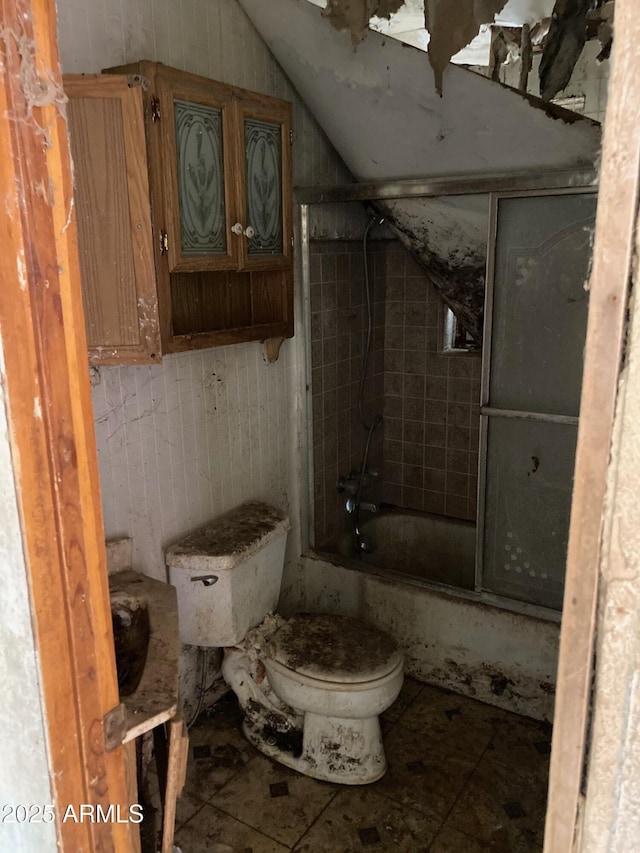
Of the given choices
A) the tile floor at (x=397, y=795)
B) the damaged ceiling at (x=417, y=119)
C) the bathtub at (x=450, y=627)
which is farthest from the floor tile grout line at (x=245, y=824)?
the damaged ceiling at (x=417, y=119)

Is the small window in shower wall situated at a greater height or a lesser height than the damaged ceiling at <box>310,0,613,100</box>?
lesser

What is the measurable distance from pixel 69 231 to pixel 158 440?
121cm

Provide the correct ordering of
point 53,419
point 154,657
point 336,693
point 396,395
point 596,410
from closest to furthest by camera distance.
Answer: point 596,410 → point 53,419 → point 154,657 → point 336,693 → point 396,395

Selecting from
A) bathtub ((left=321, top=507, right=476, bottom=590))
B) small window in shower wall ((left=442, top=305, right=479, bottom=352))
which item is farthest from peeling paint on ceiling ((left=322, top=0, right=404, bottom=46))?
bathtub ((left=321, top=507, right=476, bottom=590))

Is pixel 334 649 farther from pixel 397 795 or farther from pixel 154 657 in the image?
pixel 154 657

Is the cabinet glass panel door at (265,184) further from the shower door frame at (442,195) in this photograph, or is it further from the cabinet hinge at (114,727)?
the cabinet hinge at (114,727)

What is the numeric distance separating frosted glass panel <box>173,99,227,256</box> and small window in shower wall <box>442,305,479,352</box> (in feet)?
5.34

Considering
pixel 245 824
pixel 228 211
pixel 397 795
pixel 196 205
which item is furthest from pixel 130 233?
pixel 397 795

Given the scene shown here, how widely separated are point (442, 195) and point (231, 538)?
1.35 metres

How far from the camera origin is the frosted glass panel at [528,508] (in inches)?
84.6

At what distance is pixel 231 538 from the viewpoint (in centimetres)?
212

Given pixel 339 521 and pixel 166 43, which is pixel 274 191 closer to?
pixel 166 43

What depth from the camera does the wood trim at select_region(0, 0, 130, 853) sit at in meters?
0.80

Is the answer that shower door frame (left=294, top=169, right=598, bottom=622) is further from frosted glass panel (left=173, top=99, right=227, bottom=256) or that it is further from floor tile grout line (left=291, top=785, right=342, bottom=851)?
floor tile grout line (left=291, top=785, right=342, bottom=851)
